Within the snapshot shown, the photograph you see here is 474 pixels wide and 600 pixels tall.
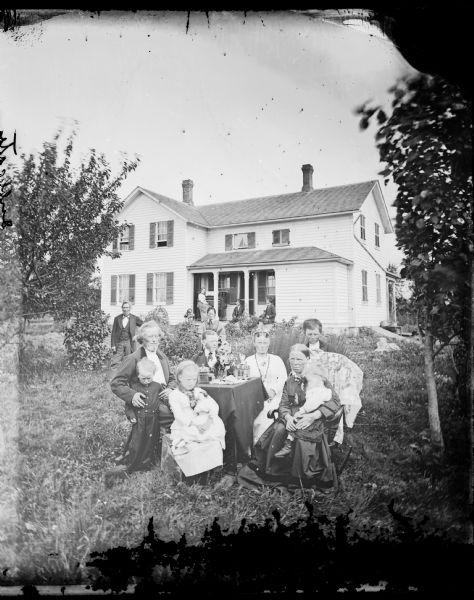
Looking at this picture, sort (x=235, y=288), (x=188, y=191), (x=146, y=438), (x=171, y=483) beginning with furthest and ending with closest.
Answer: (x=188, y=191)
(x=235, y=288)
(x=146, y=438)
(x=171, y=483)

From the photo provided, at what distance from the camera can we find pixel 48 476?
284cm

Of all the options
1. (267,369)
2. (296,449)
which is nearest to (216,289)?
(267,369)

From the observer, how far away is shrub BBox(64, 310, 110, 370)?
10.2 feet

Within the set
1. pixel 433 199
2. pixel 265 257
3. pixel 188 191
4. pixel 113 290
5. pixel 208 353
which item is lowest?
pixel 208 353

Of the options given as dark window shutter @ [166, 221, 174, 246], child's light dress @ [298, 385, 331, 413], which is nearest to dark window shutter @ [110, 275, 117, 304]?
dark window shutter @ [166, 221, 174, 246]

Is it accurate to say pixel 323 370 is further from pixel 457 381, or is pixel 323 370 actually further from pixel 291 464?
pixel 457 381

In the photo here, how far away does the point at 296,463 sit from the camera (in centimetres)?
283

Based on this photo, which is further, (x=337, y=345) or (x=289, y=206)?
(x=289, y=206)

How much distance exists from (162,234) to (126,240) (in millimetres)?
290

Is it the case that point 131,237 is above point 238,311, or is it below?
above

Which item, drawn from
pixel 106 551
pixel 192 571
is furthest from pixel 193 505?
pixel 106 551

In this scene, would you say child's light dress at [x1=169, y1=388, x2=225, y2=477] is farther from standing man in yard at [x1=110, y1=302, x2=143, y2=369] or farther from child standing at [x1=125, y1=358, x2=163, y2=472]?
standing man in yard at [x1=110, y1=302, x2=143, y2=369]

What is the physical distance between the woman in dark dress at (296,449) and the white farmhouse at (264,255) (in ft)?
1.61

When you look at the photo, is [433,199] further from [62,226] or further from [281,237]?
[62,226]
